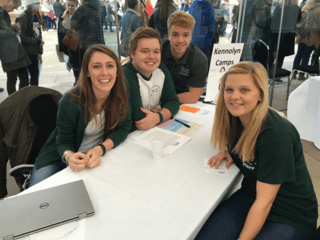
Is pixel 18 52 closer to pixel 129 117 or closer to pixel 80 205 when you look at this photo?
pixel 129 117

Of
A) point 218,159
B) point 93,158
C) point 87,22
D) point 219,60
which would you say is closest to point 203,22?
point 87,22

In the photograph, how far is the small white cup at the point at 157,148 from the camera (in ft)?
4.04

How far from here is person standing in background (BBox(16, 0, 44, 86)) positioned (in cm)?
347

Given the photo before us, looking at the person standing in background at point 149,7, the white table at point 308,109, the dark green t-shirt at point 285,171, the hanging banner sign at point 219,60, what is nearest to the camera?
the dark green t-shirt at point 285,171

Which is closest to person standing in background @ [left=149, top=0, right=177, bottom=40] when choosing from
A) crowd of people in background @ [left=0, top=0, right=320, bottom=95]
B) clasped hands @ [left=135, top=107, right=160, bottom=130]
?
crowd of people in background @ [left=0, top=0, right=320, bottom=95]

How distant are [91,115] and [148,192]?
62 centimetres

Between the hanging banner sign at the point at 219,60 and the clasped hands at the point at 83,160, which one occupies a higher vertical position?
the hanging banner sign at the point at 219,60

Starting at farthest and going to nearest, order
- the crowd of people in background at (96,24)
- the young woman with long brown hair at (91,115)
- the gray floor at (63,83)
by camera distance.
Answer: the crowd of people in background at (96,24)
the gray floor at (63,83)
the young woman with long brown hair at (91,115)

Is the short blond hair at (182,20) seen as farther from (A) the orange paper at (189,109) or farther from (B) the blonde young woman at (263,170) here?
(B) the blonde young woman at (263,170)

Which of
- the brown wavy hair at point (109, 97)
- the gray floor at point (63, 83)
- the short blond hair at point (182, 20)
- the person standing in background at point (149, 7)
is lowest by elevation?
the gray floor at point (63, 83)

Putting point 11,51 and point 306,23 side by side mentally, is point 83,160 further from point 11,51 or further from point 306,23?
point 306,23

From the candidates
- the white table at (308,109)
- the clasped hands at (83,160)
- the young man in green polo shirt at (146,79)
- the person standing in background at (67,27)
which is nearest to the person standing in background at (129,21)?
the person standing in background at (67,27)

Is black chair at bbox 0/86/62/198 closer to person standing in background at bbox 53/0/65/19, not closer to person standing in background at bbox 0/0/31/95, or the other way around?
person standing in background at bbox 0/0/31/95

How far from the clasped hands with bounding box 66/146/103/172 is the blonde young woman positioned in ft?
1.95
